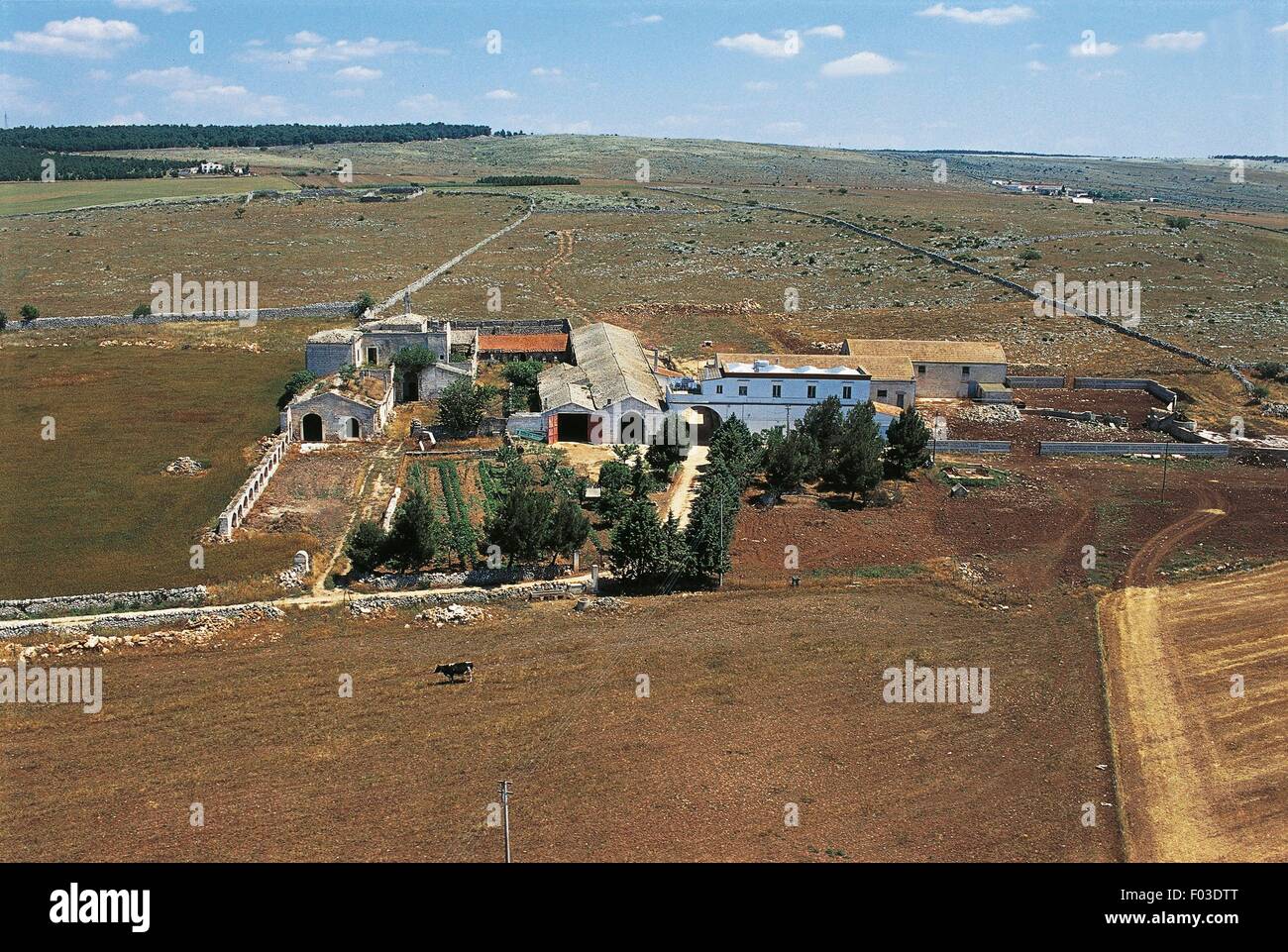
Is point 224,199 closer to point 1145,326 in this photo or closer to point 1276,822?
point 1145,326

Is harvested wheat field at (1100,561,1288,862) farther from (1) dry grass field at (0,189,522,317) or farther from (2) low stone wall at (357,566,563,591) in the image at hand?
(1) dry grass field at (0,189,522,317)

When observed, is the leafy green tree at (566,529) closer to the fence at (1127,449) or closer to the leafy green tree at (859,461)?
the leafy green tree at (859,461)

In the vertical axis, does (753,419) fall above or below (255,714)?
above

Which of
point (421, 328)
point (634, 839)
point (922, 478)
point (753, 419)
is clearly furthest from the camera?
point (421, 328)

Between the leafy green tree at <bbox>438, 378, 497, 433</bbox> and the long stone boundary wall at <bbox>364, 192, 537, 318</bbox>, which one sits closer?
the leafy green tree at <bbox>438, 378, 497, 433</bbox>

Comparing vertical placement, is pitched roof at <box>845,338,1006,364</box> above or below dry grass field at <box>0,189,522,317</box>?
below

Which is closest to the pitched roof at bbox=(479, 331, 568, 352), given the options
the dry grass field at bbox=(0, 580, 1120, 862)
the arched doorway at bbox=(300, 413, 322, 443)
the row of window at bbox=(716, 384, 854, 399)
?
the arched doorway at bbox=(300, 413, 322, 443)

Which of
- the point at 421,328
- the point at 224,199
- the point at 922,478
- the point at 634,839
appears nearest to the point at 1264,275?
the point at 922,478
